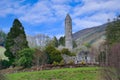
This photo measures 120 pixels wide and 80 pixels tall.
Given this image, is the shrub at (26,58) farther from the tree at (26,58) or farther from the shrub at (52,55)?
the shrub at (52,55)

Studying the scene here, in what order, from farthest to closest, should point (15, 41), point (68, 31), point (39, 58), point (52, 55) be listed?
point (68, 31), point (15, 41), point (52, 55), point (39, 58)

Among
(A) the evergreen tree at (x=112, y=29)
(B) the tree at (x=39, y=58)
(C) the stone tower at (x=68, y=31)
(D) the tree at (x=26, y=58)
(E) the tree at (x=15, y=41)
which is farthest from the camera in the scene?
(C) the stone tower at (x=68, y=31)

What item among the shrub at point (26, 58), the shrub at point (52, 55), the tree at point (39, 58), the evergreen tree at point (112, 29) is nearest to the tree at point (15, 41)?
the shrub at point (52, 55)

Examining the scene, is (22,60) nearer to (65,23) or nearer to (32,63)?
(32,63)

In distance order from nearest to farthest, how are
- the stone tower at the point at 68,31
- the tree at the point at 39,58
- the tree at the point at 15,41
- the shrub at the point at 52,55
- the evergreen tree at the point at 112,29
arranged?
the tree at the point at 39,58
the evergreen tree at the point at 112,29
the shrub at the point at 52,55
the tree at the point at 15,41
the stone tower at the point at 68,31

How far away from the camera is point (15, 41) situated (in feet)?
137

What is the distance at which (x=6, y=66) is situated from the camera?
4266 centimetres

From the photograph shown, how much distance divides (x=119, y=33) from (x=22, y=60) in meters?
11.8

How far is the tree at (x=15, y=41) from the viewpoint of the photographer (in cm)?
4150

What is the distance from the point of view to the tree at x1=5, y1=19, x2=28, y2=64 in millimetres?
41500

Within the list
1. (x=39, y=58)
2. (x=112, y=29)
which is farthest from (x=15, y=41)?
(x=112, y=29)

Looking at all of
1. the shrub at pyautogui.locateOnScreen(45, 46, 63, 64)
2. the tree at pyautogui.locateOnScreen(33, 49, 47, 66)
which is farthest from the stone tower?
the tree at pyautogui.locateOnScreen(33, 49, 47, 66)

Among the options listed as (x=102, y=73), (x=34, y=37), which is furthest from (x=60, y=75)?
(x=34, y=37)

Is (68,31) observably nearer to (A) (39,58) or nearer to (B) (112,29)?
(B) (112,29)
